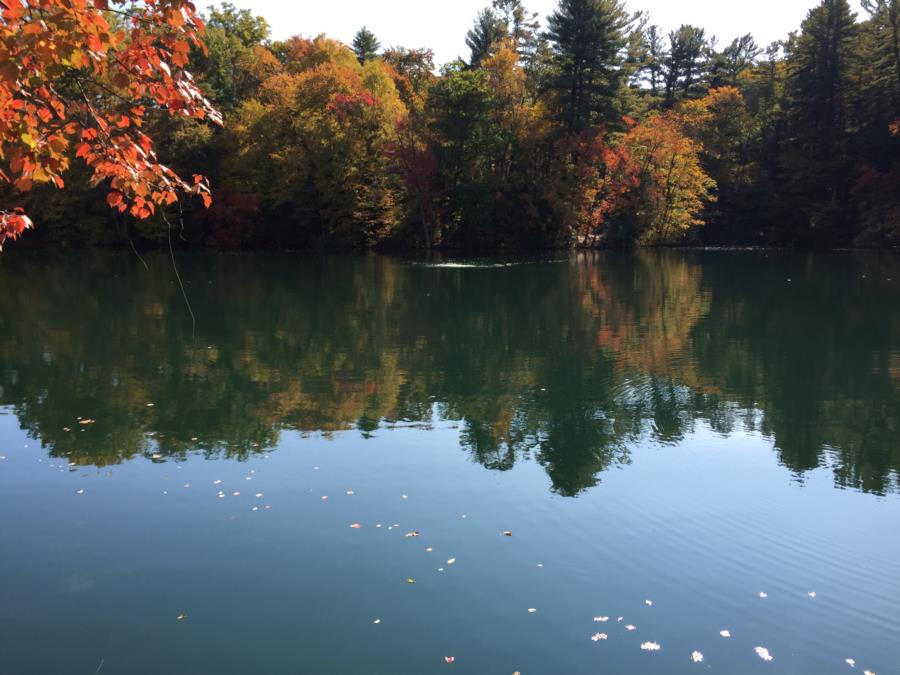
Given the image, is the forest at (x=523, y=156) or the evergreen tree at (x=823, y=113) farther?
the evergreen tree at (x=823, y=113)

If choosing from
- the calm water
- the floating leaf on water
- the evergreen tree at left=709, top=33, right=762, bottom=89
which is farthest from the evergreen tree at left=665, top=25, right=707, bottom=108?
the floating leaf on water

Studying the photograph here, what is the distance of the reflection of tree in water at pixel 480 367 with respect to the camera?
9219 millimetres

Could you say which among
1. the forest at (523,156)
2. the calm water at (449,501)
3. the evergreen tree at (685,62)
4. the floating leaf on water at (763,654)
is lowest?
the floating leaf on water at (763,654)

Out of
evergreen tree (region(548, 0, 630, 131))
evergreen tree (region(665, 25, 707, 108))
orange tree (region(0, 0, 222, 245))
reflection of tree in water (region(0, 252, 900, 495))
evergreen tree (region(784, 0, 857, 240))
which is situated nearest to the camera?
orange tree (region(0, 0, 222, 245))

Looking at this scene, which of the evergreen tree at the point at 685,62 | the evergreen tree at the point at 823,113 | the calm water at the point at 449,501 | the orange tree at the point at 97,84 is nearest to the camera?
the orange tree at the point at 97,84

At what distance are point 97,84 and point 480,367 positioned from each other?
9.69 m

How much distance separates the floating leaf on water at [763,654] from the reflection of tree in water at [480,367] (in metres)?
Answer: 2.79

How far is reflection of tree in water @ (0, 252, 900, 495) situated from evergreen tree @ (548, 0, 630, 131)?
69.9 ft

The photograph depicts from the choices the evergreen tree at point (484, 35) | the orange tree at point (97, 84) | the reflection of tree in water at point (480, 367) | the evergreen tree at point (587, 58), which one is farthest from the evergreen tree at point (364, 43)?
the orange tree at point (97, 84)

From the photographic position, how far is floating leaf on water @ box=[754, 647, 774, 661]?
4.58 metres

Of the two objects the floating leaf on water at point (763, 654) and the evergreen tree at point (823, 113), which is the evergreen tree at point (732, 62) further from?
the floating leaf on water at point (763, 654)

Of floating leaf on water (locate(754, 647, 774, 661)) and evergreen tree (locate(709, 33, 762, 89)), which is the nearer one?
floating leaf on water (locate(754, 647, 774, 661))

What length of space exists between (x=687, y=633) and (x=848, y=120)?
50.8 meters

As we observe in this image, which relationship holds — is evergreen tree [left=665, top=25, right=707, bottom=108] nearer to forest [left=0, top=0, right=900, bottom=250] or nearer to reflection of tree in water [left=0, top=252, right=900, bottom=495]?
forest [left=0, top=0, right=900, bottom=250]
